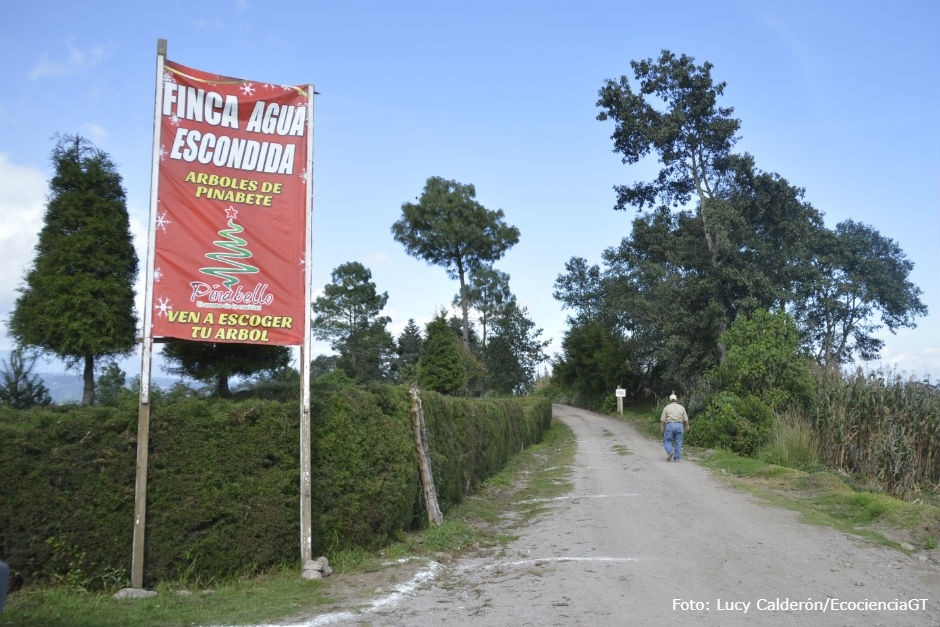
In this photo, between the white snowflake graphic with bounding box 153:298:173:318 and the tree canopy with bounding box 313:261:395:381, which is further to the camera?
the tree canopy with bounding box 313:261:395:381

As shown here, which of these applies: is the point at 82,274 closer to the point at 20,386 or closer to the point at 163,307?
the point at 163,307

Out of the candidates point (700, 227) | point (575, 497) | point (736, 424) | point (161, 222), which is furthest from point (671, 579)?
point (700, 227)

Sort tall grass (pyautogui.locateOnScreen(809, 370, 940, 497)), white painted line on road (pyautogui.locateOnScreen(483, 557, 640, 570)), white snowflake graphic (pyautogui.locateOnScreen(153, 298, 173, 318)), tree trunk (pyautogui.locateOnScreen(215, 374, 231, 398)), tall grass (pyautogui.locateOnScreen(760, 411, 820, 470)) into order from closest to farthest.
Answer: white snowflake graphic (pyautogui.locateOnScreen(153, 298, 173, 318)), white painted line on road (pyautogui.locateOnScreen(483, 557, 640, 570)), tree trunk (pyautogui.locateOnScreen(215, 374, 231, 398)), tall grass (pyautogui.locateOnScreen(809, 370, 940, 497)), tall grass (pyautogui.locateOnScreen(760, 411, 820, 470))

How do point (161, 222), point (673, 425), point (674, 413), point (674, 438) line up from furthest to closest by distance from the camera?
point (674, 438)
point (673, 425)
point (674, 413)
point (161, 222)

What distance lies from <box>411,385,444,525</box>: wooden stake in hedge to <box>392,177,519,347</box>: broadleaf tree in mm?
40895

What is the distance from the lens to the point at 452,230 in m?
51.1

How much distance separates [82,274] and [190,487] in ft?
10.3

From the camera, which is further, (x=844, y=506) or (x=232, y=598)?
(x=844, y=506)

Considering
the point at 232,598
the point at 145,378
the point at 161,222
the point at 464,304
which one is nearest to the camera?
the point at 232,598

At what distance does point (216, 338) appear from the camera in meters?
7.81

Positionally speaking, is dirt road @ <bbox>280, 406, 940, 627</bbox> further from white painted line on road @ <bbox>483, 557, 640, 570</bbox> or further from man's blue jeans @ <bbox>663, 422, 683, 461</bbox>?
man's blue jeans @ <bbox>663, 422, 683, 461</bbox>

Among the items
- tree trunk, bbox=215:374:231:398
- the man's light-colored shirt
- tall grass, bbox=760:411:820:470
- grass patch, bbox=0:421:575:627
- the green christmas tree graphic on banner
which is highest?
the green christmas tree graphic on banner

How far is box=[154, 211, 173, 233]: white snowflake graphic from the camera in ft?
25.1

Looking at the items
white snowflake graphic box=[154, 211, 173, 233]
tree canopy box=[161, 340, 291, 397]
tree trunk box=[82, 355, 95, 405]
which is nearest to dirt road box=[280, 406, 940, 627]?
tree canopy box=[161, 340, 291, 397]
